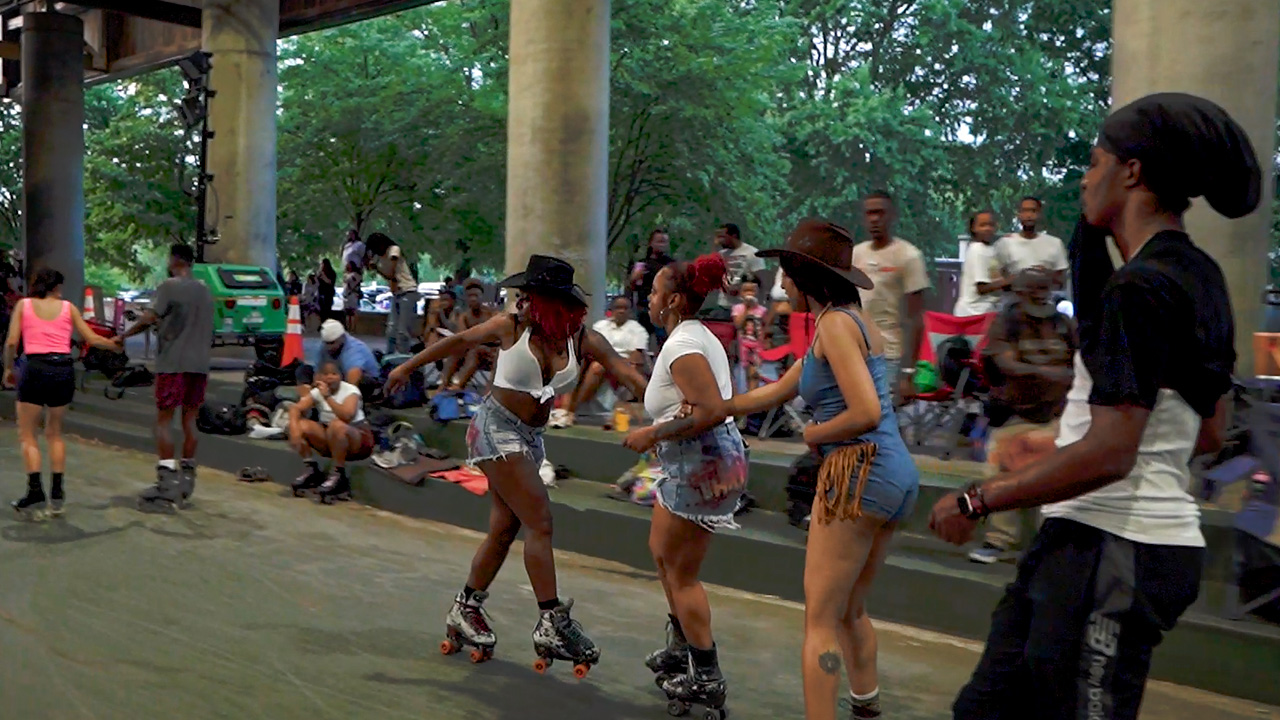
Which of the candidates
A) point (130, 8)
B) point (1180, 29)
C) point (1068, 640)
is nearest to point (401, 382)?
point (1068, 640)

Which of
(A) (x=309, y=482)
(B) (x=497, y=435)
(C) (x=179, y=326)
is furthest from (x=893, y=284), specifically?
(C) (x=179, y=326)

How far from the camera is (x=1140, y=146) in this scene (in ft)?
8.75

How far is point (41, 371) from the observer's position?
32.3 ft

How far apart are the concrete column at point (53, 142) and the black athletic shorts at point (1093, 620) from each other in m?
25.0

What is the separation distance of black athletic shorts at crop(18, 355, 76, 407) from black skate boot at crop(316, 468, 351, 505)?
2.30 meters

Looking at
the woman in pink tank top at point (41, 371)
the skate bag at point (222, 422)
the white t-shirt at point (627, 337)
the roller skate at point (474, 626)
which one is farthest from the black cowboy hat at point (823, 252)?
the skate bag at point (222, 422)

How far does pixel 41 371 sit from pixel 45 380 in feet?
Answer: 0.25

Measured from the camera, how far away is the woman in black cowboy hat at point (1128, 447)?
2547 millimetres

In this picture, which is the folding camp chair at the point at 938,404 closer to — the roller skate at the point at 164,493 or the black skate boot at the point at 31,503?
the roller skate at the point at 164,493

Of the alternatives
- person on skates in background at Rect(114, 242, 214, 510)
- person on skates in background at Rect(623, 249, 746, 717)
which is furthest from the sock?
person on skates in background at Rect(114, 242, 214, 510)

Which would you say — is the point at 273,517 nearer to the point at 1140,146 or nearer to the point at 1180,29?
the point at 1180,29

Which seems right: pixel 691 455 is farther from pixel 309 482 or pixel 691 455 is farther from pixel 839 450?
pixel 309 482

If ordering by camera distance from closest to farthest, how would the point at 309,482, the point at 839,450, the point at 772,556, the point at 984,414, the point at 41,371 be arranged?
the point at 839,450
the point at 772,556
the point at 984,414
the point at 41,371
the point at 309,482

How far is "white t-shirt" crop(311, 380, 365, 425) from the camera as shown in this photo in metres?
11.4
